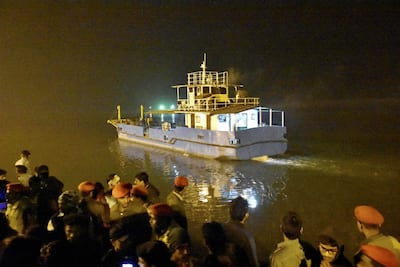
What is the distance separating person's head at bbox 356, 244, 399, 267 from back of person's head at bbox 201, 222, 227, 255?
50.0 inches

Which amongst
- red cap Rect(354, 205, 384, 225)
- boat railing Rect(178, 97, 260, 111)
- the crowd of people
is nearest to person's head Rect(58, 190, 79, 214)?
the crowd of people

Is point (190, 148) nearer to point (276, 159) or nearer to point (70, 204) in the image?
point (276, 159)

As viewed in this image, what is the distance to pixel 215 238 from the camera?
3.96 meters

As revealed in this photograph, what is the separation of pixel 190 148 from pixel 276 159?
610 centimetres

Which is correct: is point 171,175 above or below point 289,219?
below

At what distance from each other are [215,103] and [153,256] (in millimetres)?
23915

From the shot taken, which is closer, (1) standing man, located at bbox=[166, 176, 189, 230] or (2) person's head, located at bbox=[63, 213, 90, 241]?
(2) person's head, located at bbox=[63, 213, 90, 241]

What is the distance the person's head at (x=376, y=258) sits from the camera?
9.95ft

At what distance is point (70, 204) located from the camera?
16.6ft

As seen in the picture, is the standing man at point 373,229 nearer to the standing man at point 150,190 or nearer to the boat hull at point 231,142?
the standing man at point 150,190

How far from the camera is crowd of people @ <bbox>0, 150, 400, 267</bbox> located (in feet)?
10.2

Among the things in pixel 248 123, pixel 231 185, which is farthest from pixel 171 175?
pixel 248 123

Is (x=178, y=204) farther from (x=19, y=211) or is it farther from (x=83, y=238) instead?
(x=19, y=211)

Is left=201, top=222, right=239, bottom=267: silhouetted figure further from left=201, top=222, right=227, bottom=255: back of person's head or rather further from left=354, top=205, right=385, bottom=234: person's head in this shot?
left=354, top=205, right=385, bottom=234: person's head
